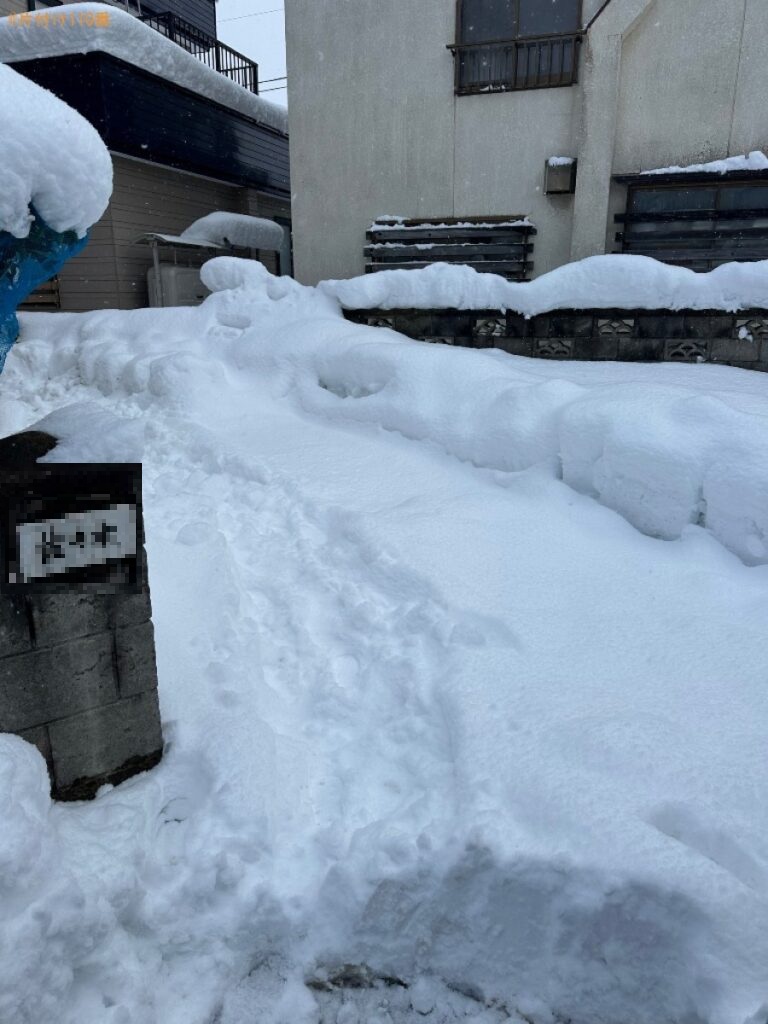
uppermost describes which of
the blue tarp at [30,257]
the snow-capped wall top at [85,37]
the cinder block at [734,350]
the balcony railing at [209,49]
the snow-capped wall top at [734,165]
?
the balcony railing at [209,49]

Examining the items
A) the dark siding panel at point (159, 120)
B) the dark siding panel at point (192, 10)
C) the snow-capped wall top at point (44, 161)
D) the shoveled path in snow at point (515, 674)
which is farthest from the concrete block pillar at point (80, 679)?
the dark siding panel at point (192, 10)

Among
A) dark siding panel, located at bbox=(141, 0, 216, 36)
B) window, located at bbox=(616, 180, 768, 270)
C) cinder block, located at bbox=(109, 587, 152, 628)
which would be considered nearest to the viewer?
cinder block, located at bbox=(109, 587, 152, 628)

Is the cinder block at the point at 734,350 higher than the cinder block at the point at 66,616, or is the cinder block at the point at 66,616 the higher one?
the cinder block at the point at 734,350

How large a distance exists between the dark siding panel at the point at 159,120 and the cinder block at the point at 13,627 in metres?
11.0

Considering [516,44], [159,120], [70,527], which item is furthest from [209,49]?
[70,527]

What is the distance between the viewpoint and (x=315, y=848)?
76.1 inches

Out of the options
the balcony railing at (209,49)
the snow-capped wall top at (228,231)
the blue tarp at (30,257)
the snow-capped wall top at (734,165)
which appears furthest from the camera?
the balcony railing at (209,49)

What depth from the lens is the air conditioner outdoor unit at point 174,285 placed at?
36.7 feet

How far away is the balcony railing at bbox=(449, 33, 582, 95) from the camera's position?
877 centimetres

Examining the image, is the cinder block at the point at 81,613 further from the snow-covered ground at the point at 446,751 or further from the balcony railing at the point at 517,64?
the balcony railing at the point at 517,64

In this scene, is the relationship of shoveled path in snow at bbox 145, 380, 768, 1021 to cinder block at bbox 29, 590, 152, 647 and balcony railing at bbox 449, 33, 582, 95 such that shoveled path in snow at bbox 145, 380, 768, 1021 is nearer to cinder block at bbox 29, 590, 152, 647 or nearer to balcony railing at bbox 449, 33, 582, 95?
cinder block at bbox 29, 590, 152, 647

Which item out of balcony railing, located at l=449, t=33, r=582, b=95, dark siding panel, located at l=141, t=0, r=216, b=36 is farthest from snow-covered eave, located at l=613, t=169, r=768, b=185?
dark siding panel, located at l=141, t=0, r=216, b=36

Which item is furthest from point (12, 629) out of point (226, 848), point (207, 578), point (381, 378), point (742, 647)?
point (381, 378)

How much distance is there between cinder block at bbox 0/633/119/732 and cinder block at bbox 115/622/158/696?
0.09 ft
